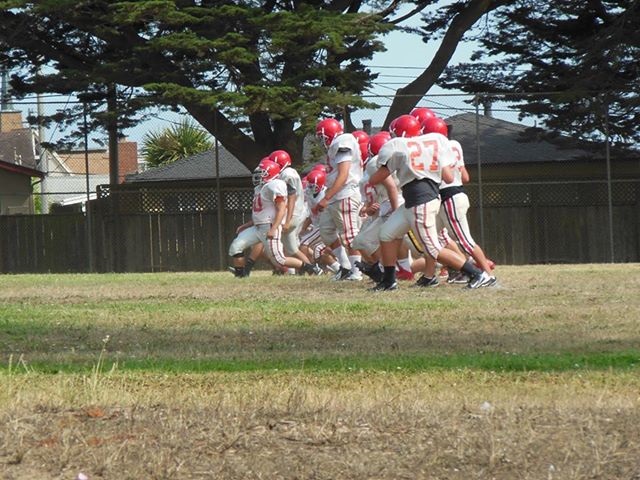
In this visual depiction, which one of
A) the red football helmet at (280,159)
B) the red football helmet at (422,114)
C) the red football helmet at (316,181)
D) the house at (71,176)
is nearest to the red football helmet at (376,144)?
the red football helmet at (422,114)

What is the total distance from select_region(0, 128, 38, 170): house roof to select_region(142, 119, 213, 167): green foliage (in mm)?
4197

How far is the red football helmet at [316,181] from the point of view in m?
22.6

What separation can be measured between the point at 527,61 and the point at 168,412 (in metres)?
30.0

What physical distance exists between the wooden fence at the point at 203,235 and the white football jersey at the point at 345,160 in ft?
37.0

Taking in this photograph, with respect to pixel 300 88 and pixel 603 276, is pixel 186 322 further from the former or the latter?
pixel 300 88

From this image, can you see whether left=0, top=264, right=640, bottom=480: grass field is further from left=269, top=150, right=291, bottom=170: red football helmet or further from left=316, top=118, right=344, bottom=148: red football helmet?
left=269, top=150, right=291, bottom=170: red football helmet

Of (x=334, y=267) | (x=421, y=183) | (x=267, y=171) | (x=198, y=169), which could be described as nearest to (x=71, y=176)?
(x=198, y=169)

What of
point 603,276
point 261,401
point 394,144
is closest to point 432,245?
point 394,144

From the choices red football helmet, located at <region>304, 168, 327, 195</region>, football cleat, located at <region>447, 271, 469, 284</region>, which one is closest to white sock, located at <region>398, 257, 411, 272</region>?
football cleat, located at <region>447, 271, 469, 284</region>

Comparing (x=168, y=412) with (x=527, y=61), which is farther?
(x=527, y=61)

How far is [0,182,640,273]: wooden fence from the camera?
3102 cm

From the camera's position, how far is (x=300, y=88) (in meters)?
29.0

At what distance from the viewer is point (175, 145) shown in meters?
49.9

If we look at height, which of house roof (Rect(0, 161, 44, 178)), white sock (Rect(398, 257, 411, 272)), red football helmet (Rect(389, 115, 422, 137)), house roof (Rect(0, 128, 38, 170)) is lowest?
white sock (Rect(398, 257, 411, 272))
